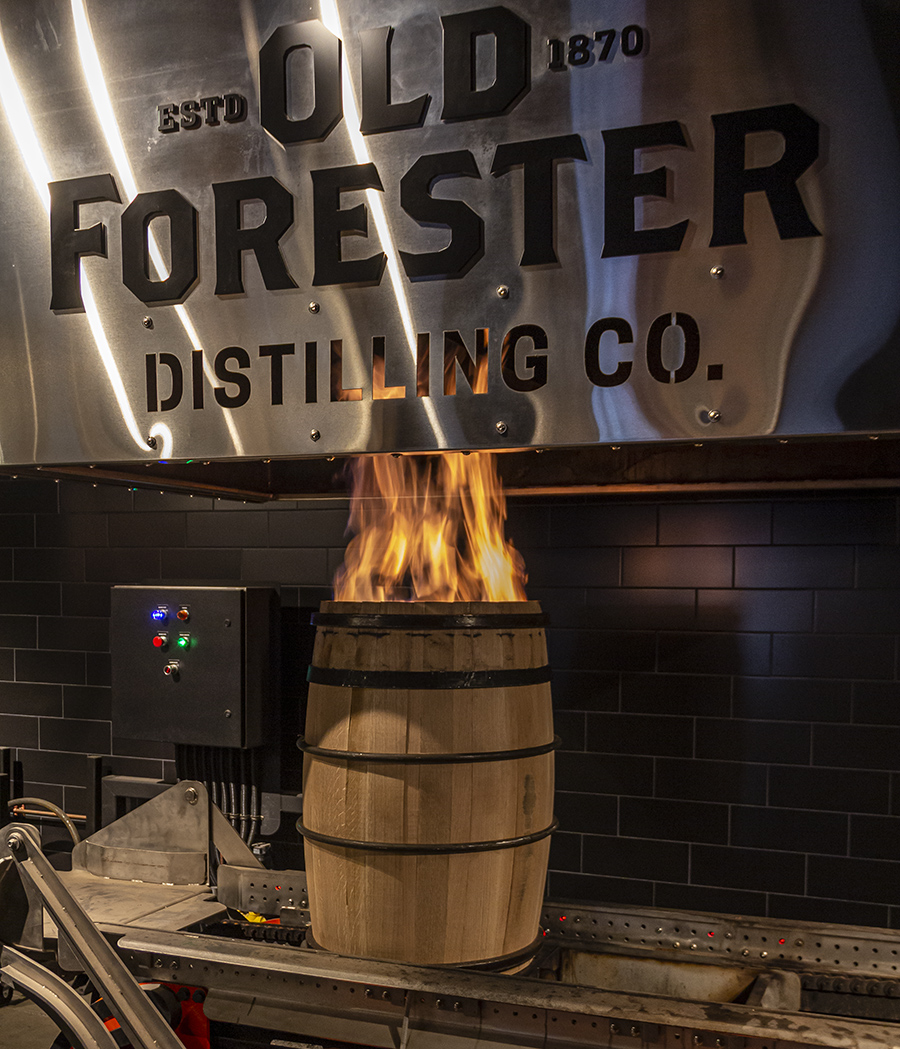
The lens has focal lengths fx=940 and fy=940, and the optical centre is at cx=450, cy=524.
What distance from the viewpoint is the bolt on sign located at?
1.47 m

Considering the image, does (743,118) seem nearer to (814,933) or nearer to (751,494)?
(814,933)

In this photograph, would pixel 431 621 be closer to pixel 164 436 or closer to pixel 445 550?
pixel 445 550

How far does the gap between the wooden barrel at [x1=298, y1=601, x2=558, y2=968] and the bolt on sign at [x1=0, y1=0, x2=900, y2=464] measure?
A: 0.42 meters

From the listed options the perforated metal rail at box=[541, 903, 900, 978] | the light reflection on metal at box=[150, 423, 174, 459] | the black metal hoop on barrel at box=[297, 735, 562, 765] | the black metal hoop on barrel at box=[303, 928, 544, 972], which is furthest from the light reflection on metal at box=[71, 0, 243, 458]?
the perforated metal rail at box=[541, 903, 900, 978]

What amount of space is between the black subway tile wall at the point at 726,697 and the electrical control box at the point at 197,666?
1113mm

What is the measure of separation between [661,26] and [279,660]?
2.89 metres

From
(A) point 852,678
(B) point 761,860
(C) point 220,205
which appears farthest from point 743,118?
(B) point 761,860

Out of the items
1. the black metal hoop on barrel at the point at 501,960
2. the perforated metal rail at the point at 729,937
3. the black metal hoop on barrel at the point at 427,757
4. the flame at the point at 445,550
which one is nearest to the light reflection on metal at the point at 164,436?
the flame at the point at 445,550

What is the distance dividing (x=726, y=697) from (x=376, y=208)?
2297mm

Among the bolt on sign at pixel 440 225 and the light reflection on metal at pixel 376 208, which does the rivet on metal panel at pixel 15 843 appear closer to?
the bolt on sign at pixel 440 225

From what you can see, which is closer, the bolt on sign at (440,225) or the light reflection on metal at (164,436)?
the bolt on sign at (440,225)

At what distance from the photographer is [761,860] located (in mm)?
3318

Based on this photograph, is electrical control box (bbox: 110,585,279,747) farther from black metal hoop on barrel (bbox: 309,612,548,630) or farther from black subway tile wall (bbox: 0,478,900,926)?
black metal hoop on barrel (bbox: 309,612,548,630)

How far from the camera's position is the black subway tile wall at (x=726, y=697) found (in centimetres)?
321
